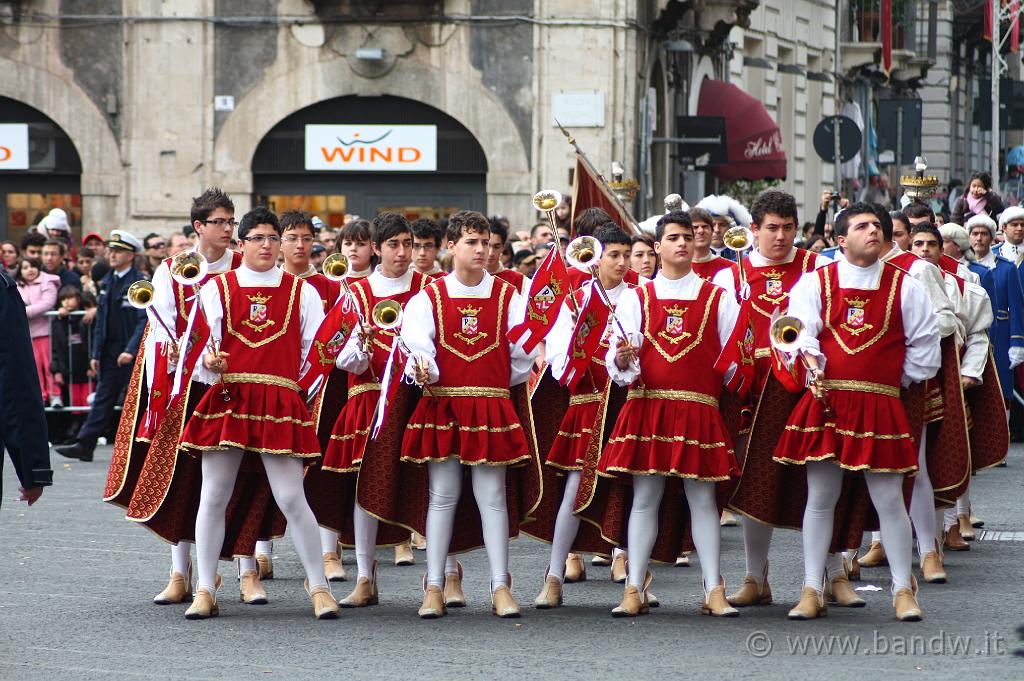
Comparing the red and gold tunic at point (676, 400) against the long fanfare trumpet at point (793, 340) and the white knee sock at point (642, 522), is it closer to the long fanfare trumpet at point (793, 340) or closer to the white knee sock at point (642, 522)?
the white knee sock at point (642, 522)

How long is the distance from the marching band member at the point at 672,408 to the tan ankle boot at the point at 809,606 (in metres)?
0.28

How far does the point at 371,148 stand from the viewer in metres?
24.3

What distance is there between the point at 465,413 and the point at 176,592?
1688 millimetres

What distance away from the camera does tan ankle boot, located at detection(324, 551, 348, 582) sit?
9.66m

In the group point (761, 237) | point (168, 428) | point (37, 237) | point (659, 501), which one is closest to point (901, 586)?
point (659, 501)

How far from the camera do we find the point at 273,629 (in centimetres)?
817

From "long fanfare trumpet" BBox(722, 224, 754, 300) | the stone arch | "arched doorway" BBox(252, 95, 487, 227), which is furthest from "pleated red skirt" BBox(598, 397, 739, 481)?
"arched doorway" BBox(252, 95, 487, 227)

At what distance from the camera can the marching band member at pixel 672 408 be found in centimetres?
823

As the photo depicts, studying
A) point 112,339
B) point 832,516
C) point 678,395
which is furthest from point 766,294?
point 112,339

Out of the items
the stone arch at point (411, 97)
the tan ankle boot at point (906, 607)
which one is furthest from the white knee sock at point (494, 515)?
the stone arch at point (411, 97)

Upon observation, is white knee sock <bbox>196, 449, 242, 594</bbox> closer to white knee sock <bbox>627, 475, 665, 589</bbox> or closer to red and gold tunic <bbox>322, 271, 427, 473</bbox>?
red and gold tunic <bbox>322, 271, 427, 473</bbox>

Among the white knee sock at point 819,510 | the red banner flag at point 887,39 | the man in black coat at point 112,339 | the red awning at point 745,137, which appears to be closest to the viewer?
the white knee sock at point 819,510

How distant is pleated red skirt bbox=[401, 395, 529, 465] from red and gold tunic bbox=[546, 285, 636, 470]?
2.20 ft

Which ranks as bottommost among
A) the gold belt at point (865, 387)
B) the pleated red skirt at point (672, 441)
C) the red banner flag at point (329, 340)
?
the pleated red skirt at point (672, 441)
